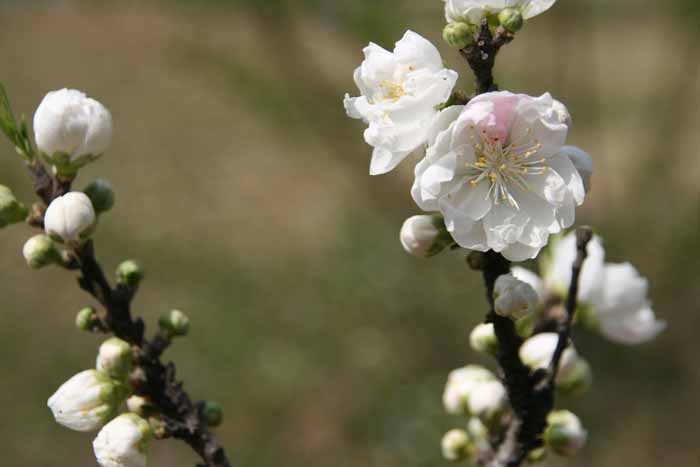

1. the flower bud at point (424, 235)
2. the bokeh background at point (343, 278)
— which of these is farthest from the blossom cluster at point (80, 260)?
the bokeh background at point (343, 278)

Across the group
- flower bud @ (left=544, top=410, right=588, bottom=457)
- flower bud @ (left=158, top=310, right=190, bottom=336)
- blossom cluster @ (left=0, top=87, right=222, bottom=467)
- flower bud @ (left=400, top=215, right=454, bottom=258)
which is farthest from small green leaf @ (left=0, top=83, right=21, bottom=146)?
flower bud @ (left=544, top=410, right=588, bottom=457)

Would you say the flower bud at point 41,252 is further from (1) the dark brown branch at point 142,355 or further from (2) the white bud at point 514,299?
(2) the white bud at point 514,299

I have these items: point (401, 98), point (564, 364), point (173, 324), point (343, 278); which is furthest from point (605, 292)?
point (343, 278)

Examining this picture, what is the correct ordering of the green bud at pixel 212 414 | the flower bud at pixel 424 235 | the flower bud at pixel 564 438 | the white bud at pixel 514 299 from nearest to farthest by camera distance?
the white bud at pixel 514 299 → the flower bud at pixel 424 235 → the green bud at pixel 212 414 → the flower bud at pixel 564 438

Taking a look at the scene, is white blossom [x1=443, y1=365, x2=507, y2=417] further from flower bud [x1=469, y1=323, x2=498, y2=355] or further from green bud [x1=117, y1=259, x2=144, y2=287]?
green bud [x1=117, y1=259, x2=144, y2=287]

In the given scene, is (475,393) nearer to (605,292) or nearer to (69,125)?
(605,292)

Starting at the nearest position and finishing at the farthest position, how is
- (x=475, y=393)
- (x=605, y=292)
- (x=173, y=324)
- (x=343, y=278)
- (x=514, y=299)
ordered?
(x=514, y=299), (x=173, y=324), (x=475, y=393), (x=605, y=292), (x=343, y=278)
